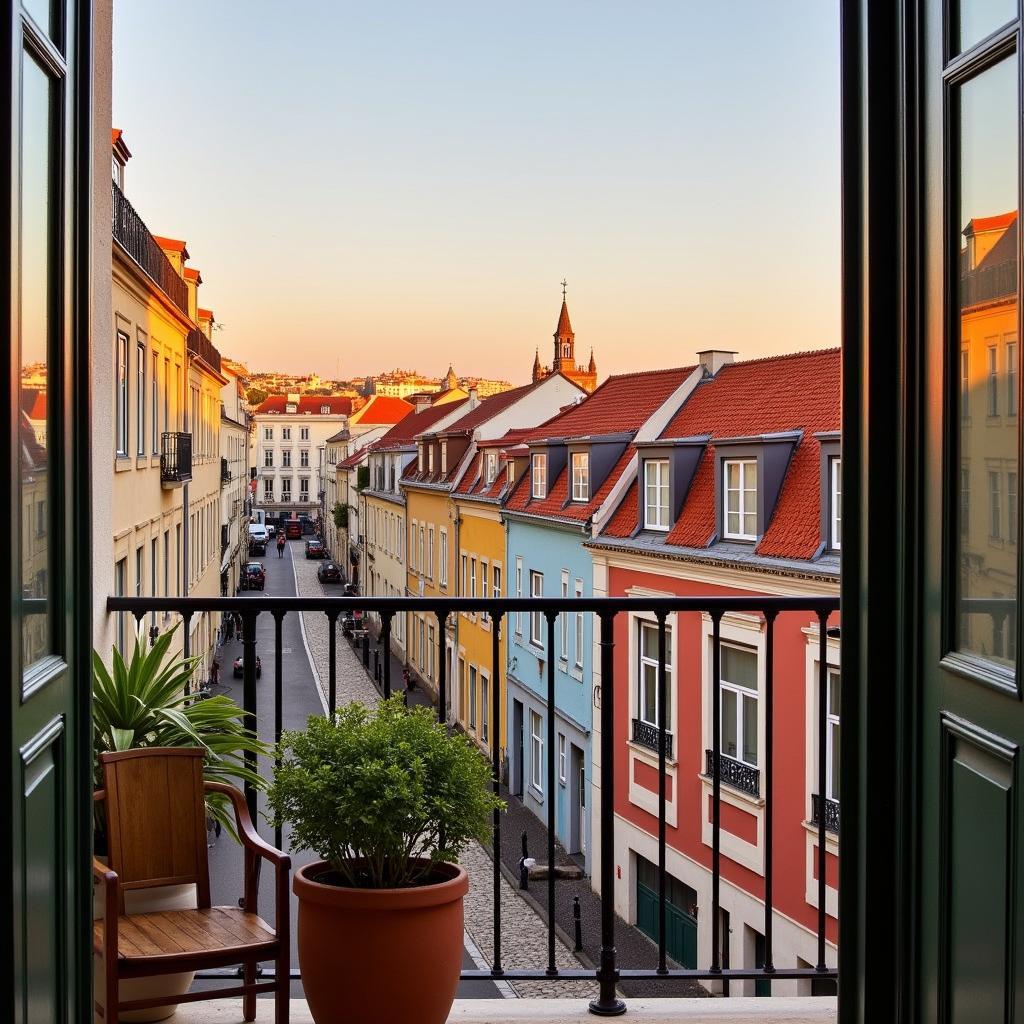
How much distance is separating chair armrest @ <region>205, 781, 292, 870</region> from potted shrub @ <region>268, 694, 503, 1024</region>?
2.6 inches

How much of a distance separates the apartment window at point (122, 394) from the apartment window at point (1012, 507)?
16.1 meters

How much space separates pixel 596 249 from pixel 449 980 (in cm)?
6977

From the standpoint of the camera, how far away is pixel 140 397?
18.9 meters

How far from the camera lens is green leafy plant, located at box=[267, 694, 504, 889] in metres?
2.66

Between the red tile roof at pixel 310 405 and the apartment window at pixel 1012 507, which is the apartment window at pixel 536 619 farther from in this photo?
the red tile roof at pixel 310 405

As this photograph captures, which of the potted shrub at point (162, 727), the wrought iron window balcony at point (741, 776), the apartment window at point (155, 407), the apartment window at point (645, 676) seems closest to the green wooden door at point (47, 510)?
the potted shrub at point (162, 727)

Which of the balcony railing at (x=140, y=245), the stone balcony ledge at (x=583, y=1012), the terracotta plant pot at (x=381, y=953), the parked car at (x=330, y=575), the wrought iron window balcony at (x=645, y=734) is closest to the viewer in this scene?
the terracotta plant pot at (x=381, y=953)

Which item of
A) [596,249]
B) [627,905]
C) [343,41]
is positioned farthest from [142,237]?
[596,249]

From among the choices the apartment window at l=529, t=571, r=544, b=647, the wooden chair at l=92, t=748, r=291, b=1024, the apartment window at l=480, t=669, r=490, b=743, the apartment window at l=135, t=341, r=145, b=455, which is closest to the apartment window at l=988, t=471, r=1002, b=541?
the wooden chair at l=92, t=748, r=291, b=1024

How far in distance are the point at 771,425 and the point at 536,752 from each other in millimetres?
9352

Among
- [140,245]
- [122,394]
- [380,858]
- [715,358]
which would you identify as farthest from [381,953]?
[715,358]

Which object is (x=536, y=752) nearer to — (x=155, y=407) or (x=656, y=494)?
(x=656, y=494)

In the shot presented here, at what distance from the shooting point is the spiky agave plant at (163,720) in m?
3.14

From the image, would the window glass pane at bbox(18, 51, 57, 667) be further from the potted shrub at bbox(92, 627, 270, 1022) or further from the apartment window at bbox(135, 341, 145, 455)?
the apartment window at bbox(135, 341, 145, 455)
